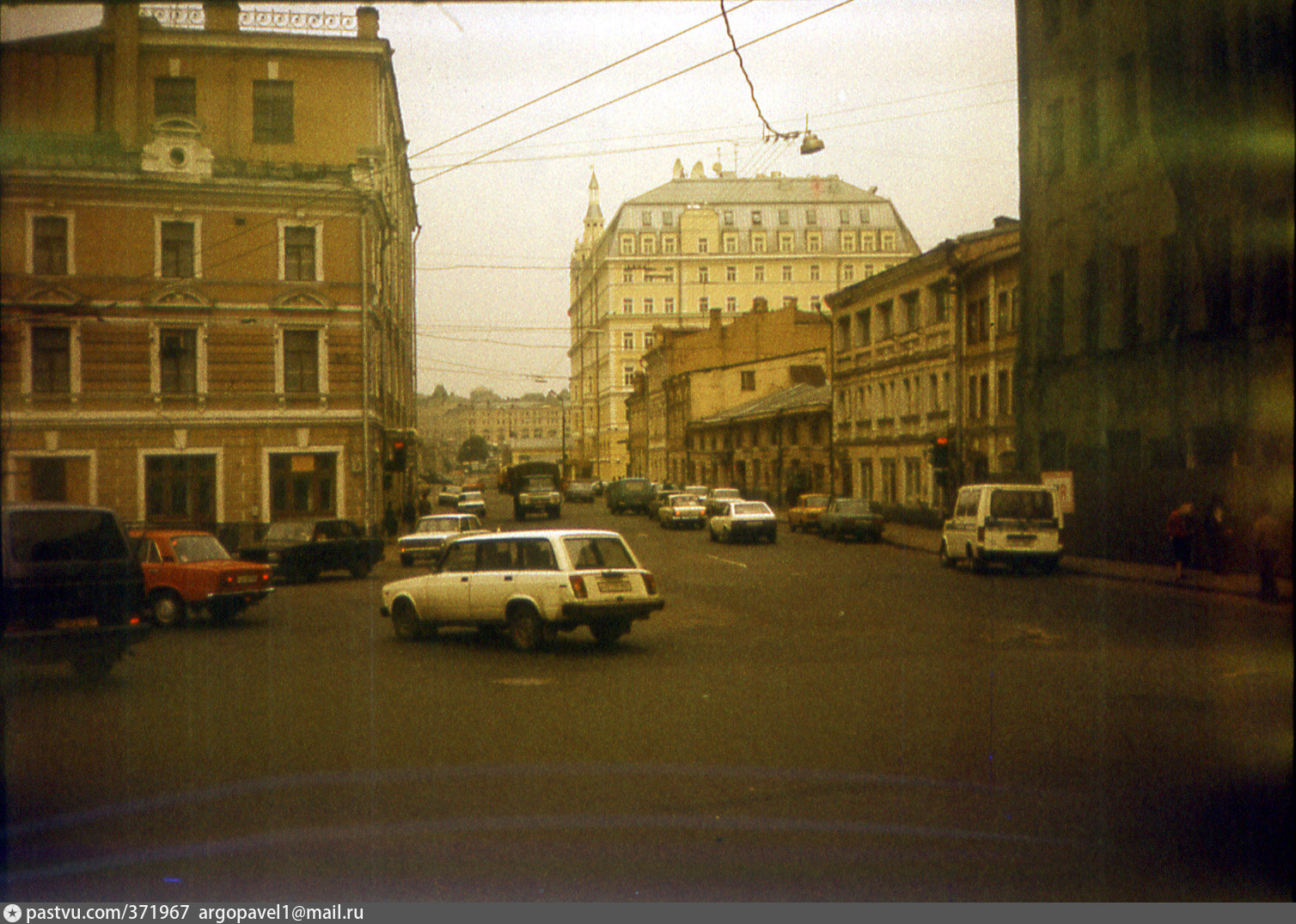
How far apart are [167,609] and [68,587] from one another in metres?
7.21

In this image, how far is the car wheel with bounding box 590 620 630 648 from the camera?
48.5ft

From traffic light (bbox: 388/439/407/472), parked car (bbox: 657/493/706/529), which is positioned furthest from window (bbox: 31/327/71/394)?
parked car (bbox: 657/493/706/529)

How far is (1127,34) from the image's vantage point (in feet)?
88.9

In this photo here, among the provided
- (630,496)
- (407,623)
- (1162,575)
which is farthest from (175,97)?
(630,496)

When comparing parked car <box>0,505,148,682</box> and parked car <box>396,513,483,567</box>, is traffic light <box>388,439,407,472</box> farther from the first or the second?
parked car <box>0,505,148,682</box>

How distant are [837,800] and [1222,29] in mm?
19725

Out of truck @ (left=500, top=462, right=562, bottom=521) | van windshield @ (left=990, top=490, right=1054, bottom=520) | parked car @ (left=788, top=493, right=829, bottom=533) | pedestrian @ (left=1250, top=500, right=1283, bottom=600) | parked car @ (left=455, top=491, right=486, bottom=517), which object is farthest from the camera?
truck @ (left=500, top=462, right=562, bottom=521)

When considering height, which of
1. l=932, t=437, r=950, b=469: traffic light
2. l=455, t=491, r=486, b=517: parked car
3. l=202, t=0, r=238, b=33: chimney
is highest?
l=202, t=0, r=238, b=33: chimney

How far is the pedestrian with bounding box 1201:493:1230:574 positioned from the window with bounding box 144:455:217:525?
2483 centimetres

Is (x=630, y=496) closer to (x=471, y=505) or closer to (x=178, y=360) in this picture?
(x=471, y=505)

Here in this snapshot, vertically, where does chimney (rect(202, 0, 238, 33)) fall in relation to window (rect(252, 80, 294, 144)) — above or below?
above

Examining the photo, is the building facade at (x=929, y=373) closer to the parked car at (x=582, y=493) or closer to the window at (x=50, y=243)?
the window at (x=50, y=243)

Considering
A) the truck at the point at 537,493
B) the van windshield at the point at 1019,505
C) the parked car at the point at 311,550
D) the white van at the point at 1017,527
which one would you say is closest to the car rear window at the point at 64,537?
the parked car at the point at 311,550

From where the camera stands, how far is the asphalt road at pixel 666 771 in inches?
228
